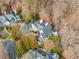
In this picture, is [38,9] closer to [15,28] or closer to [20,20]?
[20,20]

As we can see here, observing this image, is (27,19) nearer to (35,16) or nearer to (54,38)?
(35,16)

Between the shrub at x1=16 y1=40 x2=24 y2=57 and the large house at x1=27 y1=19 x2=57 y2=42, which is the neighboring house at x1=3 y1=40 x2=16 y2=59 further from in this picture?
the large house at x1=27 y1=19 x2=57 y2=42

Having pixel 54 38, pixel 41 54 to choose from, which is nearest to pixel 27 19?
pixel 54 38

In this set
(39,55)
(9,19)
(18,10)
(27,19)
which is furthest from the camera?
(18,10)

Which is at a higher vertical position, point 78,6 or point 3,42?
point 78,6

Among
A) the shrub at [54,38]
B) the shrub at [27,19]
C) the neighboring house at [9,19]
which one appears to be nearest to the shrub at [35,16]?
the shrub at [27,19]

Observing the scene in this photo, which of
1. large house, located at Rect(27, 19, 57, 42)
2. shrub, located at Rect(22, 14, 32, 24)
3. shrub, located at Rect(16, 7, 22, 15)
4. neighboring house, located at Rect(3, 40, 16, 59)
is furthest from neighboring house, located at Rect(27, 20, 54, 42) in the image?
shrub, located at Rect(16, 7, 22, 15)

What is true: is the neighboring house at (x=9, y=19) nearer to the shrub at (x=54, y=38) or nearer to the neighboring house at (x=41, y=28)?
the neighboring house at (x=41, y=28)

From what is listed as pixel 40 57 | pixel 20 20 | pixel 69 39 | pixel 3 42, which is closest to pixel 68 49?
pixel 69 39
